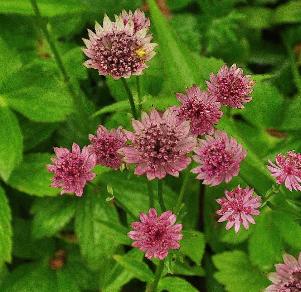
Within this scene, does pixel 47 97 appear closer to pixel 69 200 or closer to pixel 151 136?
pixel 69 200

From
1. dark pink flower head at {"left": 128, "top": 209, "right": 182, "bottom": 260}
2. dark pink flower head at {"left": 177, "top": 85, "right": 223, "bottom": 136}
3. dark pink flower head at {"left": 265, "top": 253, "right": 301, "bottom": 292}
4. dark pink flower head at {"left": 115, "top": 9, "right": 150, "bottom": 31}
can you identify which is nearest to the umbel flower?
dark pink flower head at {"left": 115, "top": 9, "right": 150, "bottom": 31}

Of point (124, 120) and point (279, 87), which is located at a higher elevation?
point (124, 120)

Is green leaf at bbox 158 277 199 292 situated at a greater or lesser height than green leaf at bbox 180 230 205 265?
greater

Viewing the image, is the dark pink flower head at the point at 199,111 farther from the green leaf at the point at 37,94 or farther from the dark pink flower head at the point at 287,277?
the green leaf at the point at 37,94

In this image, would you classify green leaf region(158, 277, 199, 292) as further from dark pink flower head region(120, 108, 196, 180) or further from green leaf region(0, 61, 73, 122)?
green leaf region(0, 61, 73, 122)

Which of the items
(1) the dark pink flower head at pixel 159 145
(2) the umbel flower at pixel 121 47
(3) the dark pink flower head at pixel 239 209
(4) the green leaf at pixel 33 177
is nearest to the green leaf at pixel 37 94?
(4) the green leaf at pixel 33 177

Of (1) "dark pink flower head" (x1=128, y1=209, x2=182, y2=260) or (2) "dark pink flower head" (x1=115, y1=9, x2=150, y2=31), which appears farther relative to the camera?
(2) "dark pink flower head" (x1=115, y1=9, x2=150, y2=31)

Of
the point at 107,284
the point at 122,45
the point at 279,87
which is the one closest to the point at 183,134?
the point at 122,45
